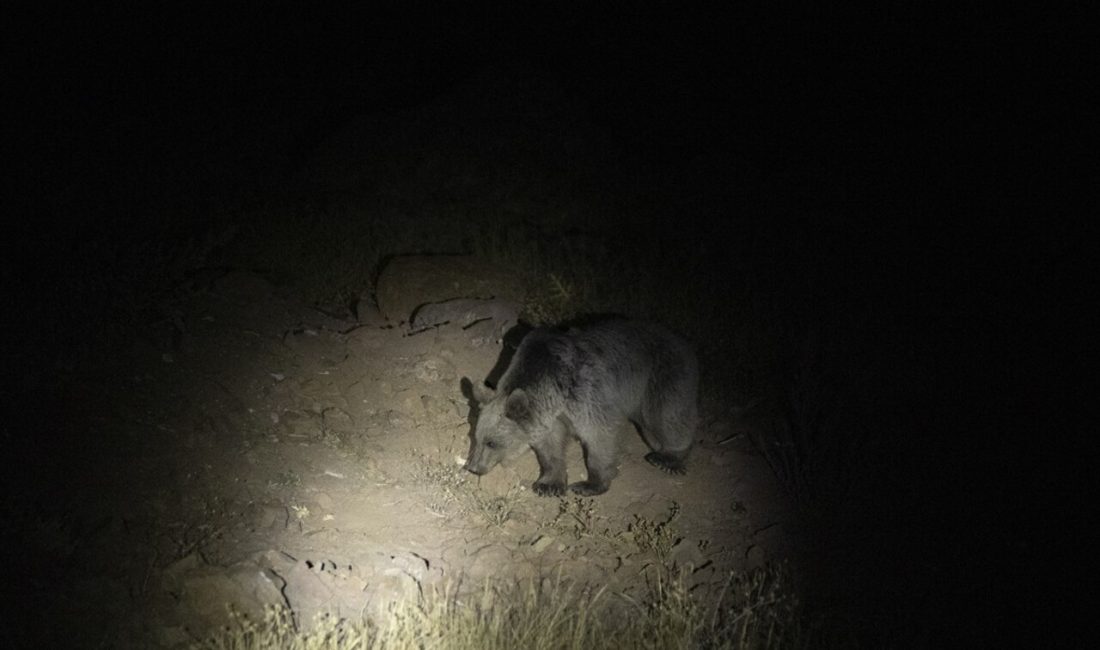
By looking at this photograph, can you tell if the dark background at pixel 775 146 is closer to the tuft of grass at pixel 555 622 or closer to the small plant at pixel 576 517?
the tuft of grass at pixel 555 622

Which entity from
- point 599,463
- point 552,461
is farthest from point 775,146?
point 552,461

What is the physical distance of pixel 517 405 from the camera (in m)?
4.66

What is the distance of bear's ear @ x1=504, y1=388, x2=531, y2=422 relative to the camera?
4633 millimetres

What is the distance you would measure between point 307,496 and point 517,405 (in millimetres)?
1604

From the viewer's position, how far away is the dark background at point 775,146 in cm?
612

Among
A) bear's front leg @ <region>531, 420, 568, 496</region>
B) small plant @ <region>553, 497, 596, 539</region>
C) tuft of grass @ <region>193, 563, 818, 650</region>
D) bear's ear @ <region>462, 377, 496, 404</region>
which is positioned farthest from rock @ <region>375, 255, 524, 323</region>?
tuft of grass @ <region>193, 563, 818, 650</region>

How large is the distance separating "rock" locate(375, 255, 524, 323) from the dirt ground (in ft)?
2.31

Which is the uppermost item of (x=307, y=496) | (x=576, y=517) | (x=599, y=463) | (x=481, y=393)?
(x=481, y=393)

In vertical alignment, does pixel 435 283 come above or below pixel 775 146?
below

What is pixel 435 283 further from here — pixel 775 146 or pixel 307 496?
pixel 775 146

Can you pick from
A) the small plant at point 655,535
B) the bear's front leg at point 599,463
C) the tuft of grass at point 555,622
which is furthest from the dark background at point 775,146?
the bear's front leg at point 599,463

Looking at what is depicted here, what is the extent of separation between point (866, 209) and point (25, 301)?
11264 millimetres

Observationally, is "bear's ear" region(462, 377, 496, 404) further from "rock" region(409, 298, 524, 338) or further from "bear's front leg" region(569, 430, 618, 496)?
"rock" region(409, 298, 524, 338)

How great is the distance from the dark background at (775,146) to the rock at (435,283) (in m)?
2.60
